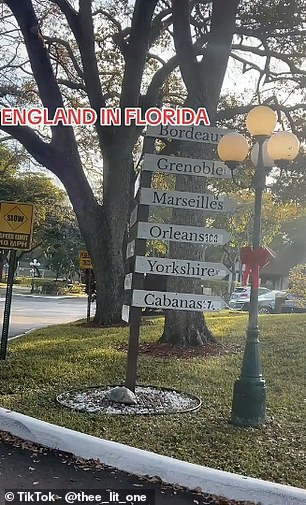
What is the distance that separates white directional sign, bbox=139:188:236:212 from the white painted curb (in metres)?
2.87

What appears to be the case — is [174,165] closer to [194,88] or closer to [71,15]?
[194,88]

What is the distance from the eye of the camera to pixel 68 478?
4562 millimetres

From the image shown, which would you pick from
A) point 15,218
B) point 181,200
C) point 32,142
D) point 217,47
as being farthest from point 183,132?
point 32,142

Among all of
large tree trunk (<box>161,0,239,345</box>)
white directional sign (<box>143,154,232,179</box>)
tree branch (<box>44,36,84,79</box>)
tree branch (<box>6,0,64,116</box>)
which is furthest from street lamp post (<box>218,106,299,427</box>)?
tree branch (<box>44,36,84,79</box>)

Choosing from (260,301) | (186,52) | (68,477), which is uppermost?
(186,52)

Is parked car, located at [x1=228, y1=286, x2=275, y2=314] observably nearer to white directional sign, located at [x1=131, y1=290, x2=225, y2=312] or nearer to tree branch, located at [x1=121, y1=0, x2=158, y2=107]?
tree branch, located at [x1=121, y1=0, x2=158, y2=107]

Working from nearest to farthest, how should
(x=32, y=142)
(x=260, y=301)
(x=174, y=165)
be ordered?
1. (x=174, y=165)
2. (x=32, y=142)
3. (x=260, y=301)

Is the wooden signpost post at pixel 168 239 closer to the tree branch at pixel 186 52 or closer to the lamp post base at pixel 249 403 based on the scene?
the lamp post base at pixel 249 403

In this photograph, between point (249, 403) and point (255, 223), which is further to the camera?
point (255, 223)

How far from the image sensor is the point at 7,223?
30.8 feet

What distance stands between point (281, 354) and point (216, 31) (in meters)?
5.99

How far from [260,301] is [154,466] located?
23.6 meters

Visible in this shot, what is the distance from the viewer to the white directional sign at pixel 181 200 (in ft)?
23.5

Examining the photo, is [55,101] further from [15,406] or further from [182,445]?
[182,445]
